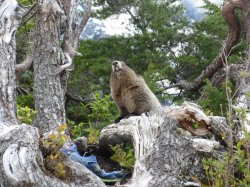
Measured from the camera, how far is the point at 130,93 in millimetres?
7965

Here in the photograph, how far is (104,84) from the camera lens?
51.4 feet

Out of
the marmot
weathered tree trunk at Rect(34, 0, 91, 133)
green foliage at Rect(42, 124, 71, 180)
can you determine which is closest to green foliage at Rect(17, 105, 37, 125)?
weathered tree trunk at Rect(34, 0, 91, 133)

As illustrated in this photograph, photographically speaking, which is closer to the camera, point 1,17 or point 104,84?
point 1,17

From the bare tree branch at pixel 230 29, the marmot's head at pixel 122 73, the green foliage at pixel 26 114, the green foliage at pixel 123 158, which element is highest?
the bare tree branch at pixel 230 29

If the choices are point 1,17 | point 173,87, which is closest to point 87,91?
point 173,87

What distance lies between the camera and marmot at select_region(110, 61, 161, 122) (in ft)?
25.2

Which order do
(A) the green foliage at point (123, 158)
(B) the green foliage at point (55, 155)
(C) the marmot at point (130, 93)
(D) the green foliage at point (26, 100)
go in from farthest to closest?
(D) the green foliage at point (26, 100) → (C) the marmot at point (130, 93) → (A) the green foliage at point (123, 158) → (B) the green foliage at point (55, 155)

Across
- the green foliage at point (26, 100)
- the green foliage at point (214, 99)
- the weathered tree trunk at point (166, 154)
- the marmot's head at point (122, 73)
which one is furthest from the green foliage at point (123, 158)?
the green foliage at point (26, 100)

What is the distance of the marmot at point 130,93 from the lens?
7695 millimetres

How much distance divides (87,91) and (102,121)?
18.2 feet

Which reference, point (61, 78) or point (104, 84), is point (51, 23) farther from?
point (104, 84)

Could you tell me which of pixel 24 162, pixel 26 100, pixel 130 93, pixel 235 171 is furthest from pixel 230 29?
pixel 24 162

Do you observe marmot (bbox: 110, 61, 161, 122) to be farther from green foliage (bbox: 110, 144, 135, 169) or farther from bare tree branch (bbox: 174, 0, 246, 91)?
green foliage (bbox: 110, 144, 135, 169)

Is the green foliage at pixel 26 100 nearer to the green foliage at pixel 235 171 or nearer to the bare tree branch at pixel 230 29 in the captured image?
the bare tree branch at pixel 230 29
